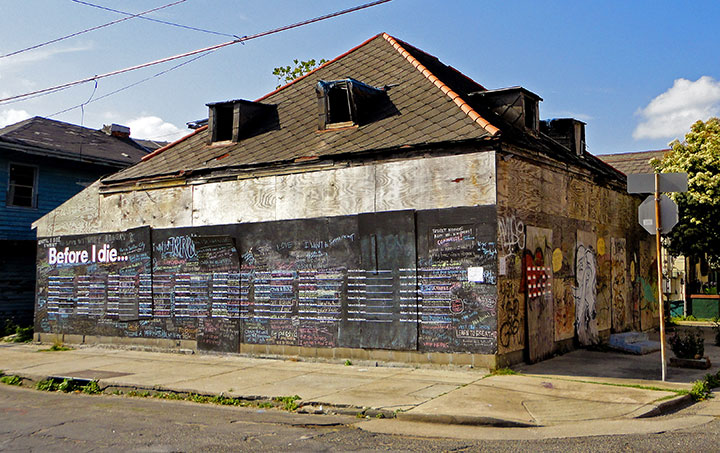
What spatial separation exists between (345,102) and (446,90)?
2.50m

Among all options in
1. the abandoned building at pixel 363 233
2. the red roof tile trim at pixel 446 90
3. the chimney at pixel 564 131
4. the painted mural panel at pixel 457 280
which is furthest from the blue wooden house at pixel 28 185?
the chimney at pixel 564 131

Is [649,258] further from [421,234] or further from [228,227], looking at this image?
[228,227]

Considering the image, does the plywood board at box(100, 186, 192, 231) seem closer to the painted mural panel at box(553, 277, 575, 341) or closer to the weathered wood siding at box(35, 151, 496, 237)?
the weathered wood siding at box(35, 151, 496, 237)

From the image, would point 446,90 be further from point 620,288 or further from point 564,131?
point 620,288

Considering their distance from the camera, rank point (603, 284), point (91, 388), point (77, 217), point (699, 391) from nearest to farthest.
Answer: point (699, 391)
point (91, 388)
point (603, 284)
point (77, 217)

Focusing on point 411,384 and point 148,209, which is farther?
point 148,209

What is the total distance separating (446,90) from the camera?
1374 cm

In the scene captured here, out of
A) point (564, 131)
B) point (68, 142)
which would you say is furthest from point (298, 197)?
point (68, 142)

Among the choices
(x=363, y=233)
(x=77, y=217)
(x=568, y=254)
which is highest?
(x=77, y=217)

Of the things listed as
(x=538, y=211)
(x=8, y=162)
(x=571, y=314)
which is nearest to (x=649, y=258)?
(x=571, y=314)

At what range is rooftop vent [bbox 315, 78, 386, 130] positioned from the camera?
47.0ft

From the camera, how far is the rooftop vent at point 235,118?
1619cm

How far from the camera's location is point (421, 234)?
40.3 feet

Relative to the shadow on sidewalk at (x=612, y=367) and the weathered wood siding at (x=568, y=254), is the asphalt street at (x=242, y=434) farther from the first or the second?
the weathered wood siding at (x=568, y=254)
